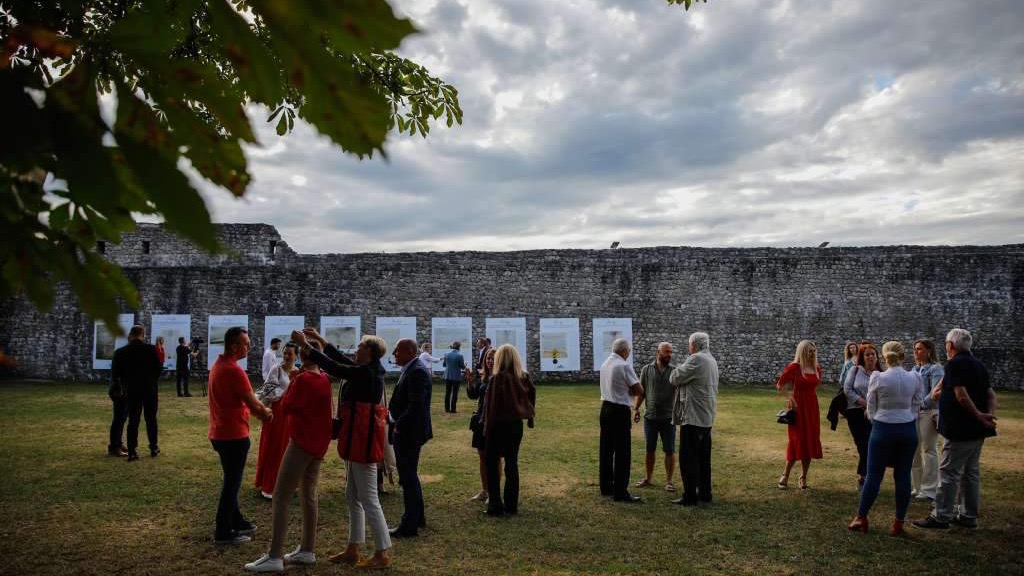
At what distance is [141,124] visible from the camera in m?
0.84

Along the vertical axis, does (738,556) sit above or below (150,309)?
below

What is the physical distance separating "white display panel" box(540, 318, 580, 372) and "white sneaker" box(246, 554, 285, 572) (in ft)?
48.0

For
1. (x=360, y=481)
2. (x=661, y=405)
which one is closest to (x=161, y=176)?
(x=360, y=481)

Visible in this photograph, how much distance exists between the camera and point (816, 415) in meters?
6.68

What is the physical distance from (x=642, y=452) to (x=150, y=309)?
16072 millimetres

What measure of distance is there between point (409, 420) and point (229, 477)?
143 centimetres

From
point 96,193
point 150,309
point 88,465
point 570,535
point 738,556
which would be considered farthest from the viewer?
point 150,309

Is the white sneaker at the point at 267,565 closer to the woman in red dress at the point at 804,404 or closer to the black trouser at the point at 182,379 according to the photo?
the woman in red dress at the point at 804,404

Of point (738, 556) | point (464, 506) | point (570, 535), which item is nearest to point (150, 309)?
point (464, 506)

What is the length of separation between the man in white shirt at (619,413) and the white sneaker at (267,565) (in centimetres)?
328

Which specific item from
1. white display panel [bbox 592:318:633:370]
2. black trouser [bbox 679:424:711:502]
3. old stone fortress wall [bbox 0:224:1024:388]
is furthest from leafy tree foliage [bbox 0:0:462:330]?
white display panel [bbox 592:318:633:370]

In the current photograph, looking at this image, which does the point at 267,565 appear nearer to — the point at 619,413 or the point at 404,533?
the point at 404,533

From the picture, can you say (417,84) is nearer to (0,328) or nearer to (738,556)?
(738,556)

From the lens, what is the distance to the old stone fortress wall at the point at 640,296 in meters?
18.7
